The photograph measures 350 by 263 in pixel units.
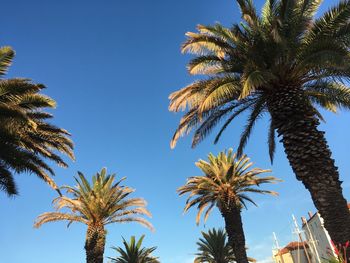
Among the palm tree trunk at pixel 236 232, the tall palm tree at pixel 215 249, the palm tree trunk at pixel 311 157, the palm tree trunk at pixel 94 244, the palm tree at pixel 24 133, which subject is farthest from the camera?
the tall palm tree at pixel 215 249

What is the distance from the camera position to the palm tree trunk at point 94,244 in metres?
25.3

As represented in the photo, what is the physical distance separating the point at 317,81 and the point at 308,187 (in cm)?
515

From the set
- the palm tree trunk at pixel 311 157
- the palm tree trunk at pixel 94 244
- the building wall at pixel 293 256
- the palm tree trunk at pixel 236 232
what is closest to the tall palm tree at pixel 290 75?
the palm tree trunk at pixel 311 157

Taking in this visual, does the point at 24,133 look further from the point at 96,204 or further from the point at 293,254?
the point at 293,254

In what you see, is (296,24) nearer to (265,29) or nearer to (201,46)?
(265,29)

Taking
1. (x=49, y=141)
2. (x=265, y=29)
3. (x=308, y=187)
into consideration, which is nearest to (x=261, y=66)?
(x=265, y=29)

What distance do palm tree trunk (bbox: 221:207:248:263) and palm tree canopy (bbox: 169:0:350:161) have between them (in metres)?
12.5

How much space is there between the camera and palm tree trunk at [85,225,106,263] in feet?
83.0

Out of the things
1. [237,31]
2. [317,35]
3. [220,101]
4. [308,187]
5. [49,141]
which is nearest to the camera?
[308,187]

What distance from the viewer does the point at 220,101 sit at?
14.9m

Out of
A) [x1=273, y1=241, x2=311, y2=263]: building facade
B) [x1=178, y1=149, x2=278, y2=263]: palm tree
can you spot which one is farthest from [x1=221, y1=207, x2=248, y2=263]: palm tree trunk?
[x1=273, y1=241, x2=311, y2=263]: building facade

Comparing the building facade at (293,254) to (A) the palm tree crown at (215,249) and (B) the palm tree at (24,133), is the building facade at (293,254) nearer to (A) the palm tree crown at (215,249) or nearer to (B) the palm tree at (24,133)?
(A) the palm tree crown at (215,249)

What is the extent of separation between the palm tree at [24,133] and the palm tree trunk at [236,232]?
13252 mm

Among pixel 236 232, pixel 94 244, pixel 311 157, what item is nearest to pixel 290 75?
pixel 311 157
